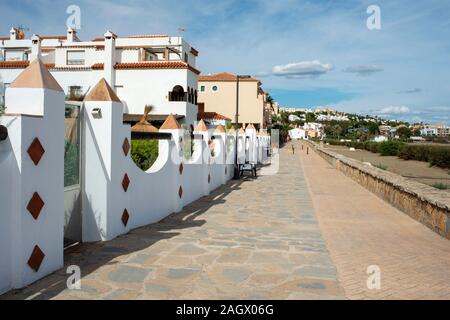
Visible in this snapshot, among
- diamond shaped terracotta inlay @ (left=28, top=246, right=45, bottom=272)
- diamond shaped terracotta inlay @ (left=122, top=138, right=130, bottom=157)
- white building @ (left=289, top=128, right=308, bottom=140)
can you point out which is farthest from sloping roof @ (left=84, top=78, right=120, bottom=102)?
white building @ (left=289, top=128, right=308, bottom=140)

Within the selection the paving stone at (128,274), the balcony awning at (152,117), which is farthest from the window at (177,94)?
the paving stone at (128,274)

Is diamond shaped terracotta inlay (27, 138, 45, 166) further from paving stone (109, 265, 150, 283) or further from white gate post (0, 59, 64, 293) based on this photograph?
paving stone (109, 265, 150, 283)

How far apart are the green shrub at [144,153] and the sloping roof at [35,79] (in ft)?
18.5

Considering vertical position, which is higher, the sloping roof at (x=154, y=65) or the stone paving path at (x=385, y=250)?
the sloping roof at (x=154, y=65)

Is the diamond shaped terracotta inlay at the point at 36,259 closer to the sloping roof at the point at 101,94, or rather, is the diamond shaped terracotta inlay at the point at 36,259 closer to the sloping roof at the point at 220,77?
the sloping roof at the point at 101,94

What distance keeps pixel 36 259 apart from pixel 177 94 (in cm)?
2934

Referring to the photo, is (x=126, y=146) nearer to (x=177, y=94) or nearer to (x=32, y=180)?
(x=32, y=180)

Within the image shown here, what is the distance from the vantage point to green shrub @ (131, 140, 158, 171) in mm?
10189

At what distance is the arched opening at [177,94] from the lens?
1286 inches

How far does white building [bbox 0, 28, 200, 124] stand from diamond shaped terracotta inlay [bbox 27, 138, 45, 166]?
28.1 metres

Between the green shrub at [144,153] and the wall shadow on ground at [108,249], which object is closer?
the wall shadow on ground at [108,249]

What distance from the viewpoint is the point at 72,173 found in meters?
5.88

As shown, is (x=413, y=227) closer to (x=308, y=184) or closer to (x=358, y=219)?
(x=358, y=219)
